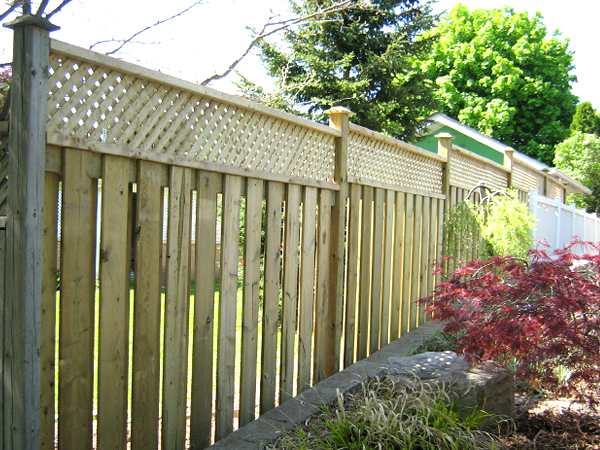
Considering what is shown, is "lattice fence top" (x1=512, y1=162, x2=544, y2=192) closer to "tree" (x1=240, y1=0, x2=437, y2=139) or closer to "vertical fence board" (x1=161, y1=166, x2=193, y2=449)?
"tree" (x1=240, y1=0, x2=437, y2=139)

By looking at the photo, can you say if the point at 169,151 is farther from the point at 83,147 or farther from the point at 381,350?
the point at 381,350

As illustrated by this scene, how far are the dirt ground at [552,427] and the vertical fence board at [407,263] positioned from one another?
5.10 ft

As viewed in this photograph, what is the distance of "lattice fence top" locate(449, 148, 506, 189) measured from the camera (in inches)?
263

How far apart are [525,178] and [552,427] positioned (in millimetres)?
7782

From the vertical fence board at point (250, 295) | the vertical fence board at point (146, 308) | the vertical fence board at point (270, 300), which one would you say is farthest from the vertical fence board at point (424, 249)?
the vertical fence board at point (146, 308)

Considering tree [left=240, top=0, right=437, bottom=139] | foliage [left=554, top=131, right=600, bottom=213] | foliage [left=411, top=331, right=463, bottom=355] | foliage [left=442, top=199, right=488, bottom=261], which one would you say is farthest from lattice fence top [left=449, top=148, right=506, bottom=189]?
foliage [left=554, top=131, right=600, bottom=213]

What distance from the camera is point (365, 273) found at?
4609 mm

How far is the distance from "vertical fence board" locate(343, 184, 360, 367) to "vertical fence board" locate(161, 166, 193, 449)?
1781 mm

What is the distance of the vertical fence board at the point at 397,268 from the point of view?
5.18 metres

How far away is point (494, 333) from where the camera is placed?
336cm

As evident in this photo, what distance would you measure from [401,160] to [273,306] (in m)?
2.38

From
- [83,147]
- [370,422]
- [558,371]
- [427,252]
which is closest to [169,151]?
[83,147]

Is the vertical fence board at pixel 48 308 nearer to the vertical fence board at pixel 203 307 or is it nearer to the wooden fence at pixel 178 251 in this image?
the wooden fence at pixel 178 251

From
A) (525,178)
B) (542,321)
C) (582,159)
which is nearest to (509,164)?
(525,178)
